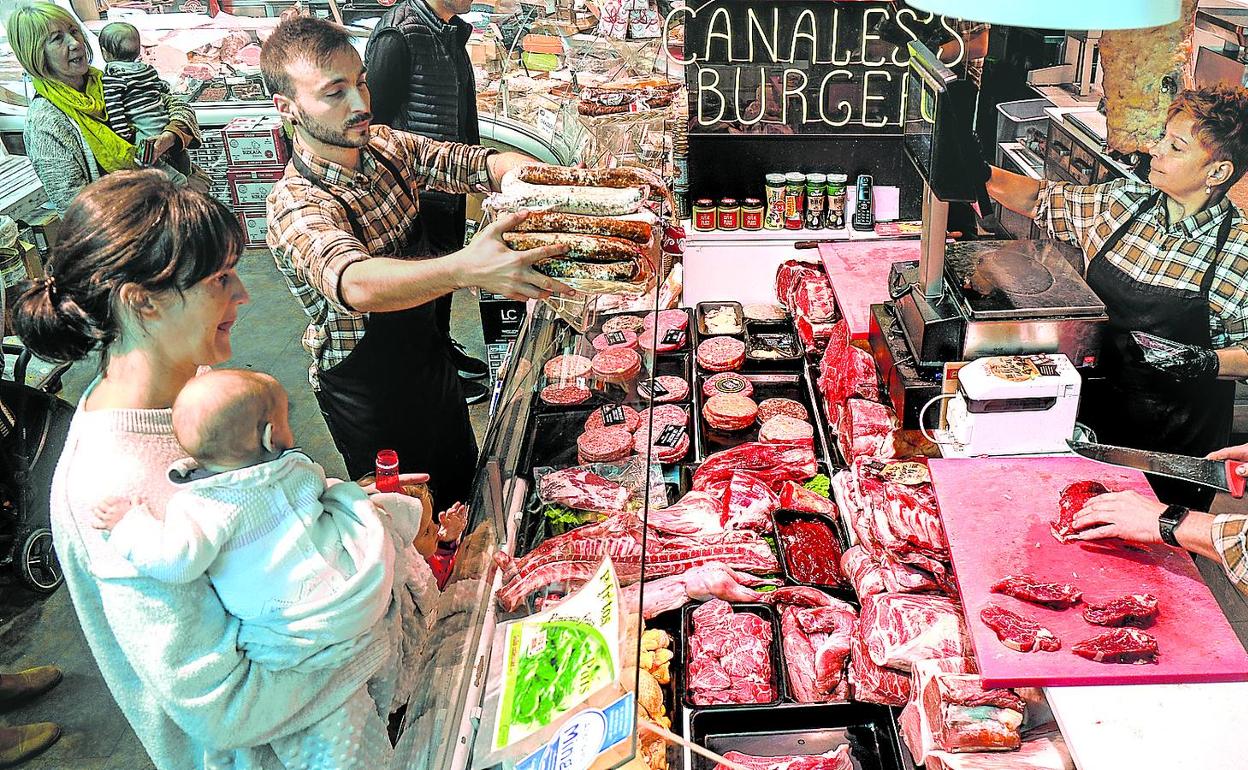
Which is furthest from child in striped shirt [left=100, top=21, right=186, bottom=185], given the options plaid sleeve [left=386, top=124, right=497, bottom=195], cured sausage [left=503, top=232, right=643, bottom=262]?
cured sausage [left=503, top=232, right=643, bottom=262]

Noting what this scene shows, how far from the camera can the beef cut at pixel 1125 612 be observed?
2.80 meters

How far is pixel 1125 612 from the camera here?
280 cm

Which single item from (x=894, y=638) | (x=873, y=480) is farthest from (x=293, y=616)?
(x=873, y=480)

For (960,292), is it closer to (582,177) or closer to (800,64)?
(582,177)

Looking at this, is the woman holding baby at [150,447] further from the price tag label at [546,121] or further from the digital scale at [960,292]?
the digital scale at [960,292]

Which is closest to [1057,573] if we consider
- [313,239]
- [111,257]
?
[313,239]

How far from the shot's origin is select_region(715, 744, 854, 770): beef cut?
2.77 meters

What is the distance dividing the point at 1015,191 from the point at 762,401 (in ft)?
4.93

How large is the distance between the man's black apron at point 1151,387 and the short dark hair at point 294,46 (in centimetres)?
309

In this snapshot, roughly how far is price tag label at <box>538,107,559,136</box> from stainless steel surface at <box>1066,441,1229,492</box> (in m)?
2.30

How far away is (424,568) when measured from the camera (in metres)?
2.39

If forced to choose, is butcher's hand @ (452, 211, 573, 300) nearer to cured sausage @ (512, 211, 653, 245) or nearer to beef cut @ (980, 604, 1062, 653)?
cured sausage @ (512, 211, 653, 245)

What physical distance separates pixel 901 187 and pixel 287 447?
185 inches

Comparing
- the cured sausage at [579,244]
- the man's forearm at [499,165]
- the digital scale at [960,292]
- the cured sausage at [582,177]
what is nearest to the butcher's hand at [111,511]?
the cured sausage at [579,244]
